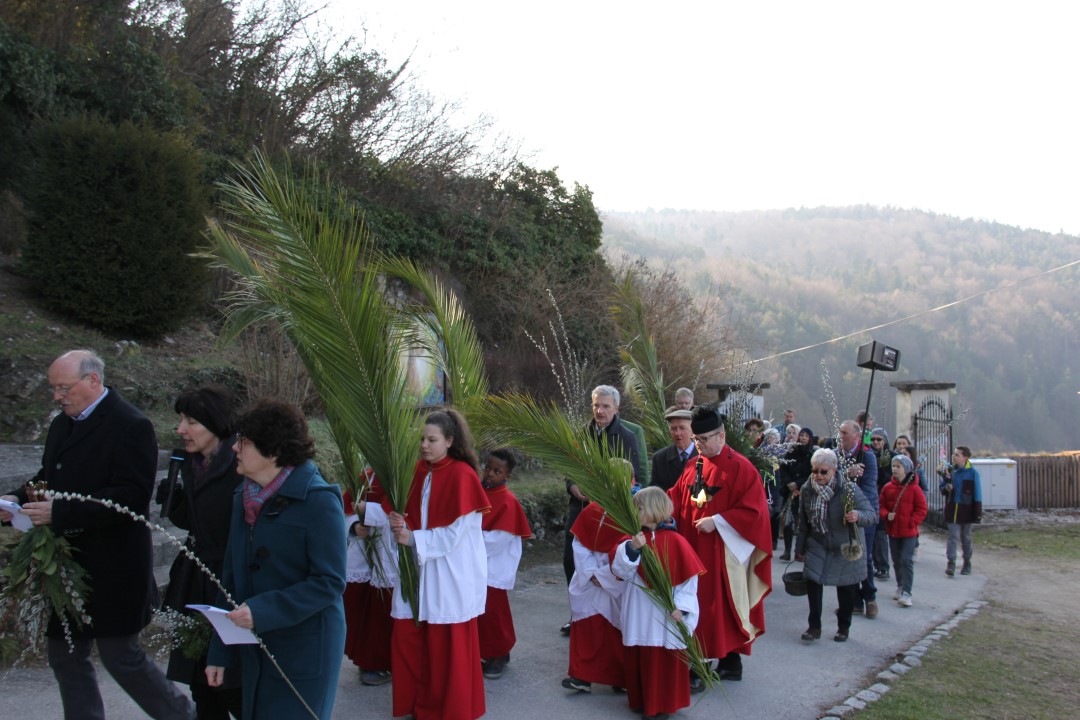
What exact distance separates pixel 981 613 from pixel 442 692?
6845mm

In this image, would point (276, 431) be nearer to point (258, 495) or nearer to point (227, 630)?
point (258, 495)

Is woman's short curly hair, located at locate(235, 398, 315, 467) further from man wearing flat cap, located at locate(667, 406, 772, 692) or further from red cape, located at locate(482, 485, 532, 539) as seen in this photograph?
man wearing flat cap, located at locate(667, 406, 772, 692)

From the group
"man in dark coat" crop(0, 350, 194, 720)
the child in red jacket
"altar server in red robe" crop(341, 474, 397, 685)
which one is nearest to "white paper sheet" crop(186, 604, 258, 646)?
"man in dark coat" crop(0, 350, 194, 720)

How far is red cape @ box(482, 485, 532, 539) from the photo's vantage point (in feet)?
20.6

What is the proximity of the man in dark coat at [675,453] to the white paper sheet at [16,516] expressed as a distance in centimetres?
420

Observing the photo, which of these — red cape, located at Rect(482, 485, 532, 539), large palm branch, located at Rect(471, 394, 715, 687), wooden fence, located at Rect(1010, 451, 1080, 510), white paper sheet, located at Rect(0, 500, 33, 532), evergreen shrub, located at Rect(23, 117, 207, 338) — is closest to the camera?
white paper sheet, located at Rect(0, 500, 33, 532)

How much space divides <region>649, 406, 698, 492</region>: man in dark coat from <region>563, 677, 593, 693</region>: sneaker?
1.55m

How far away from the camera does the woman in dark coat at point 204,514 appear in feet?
12.8

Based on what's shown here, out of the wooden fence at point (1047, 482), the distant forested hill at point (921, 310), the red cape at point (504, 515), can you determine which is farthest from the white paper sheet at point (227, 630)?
the wooden fence at point (1047, 482)

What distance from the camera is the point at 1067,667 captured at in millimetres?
7262

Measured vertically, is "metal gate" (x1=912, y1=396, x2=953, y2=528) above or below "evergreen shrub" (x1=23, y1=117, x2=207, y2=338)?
below

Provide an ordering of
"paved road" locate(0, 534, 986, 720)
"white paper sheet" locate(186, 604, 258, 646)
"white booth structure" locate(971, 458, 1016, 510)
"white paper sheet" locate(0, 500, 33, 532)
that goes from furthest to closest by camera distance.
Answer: "white booth structure" locate(971, 458, 1016, 510) → "paved road" locate(0, 534, 986, 720) → "white paper sheet" locate(0, 500, 33, 532) → "white paper sheet" locate(186, 604, 258, 646)

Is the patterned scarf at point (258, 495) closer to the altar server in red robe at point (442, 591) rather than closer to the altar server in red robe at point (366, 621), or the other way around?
the altar server in red robe at point (442, 591)

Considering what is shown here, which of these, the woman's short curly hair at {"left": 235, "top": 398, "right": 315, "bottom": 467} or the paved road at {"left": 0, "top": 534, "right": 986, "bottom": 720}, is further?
the paved road at {"left": 0, "top": 534, "right": 986, "bottom": 720}
